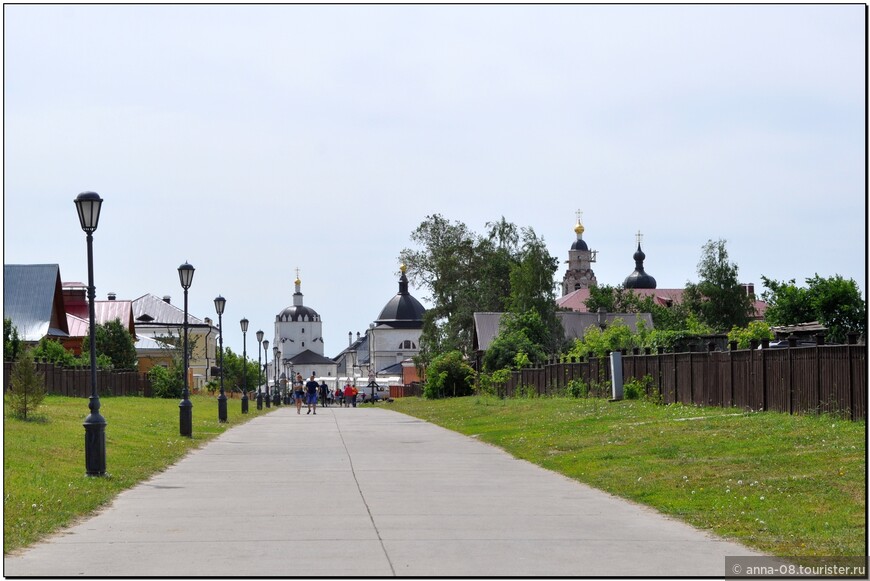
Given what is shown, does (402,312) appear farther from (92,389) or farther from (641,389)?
(92,389)

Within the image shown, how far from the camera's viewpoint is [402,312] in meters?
190

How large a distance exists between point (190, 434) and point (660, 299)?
122 meters

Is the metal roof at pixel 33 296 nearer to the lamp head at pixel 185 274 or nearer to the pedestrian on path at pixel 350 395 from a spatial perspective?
the pedestrian on path at pixel 350 395

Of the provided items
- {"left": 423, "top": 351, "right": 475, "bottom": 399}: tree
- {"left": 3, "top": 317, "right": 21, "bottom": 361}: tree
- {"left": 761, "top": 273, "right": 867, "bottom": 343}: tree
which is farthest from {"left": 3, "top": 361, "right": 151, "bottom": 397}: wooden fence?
{"left": 761, "top": 273, "right": 867, "bottom": 343}: tree

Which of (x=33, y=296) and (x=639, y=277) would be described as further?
(x=639, y=277)

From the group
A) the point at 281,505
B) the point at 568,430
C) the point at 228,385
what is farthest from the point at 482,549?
the point at 228,385

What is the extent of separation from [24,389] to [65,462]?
8.25 metres

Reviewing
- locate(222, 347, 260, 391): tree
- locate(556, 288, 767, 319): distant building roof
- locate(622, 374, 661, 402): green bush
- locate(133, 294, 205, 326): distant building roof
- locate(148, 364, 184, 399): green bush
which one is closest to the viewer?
locate(622, 374, 661, 402): green bush

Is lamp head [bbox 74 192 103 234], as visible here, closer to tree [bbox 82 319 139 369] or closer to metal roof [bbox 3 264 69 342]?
metal roof [bbox 3 264 69 342]

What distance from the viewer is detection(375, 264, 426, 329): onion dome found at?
187875 millimetres

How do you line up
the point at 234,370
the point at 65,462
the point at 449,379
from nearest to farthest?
1. the point at 65,462
2. the point at 449,379
3. the point at 234,370

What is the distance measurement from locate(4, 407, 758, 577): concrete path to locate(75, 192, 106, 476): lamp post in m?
0.84

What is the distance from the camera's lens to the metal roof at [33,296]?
211ft

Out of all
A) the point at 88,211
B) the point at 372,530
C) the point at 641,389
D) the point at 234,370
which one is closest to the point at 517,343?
the point at 641,389
